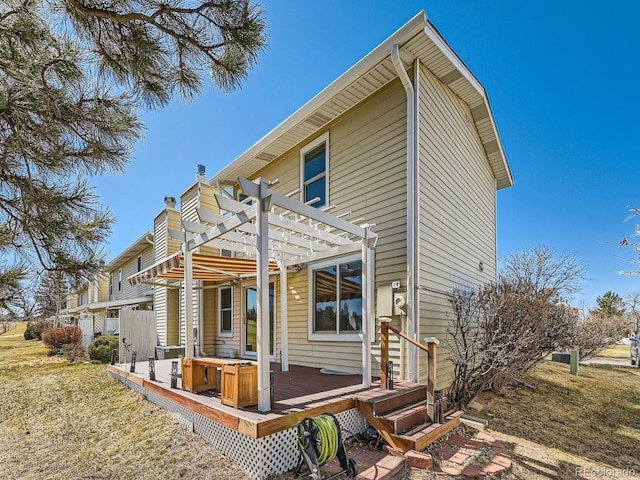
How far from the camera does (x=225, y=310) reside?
458 inches

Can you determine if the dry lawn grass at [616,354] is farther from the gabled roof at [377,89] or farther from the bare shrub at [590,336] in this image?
the gabled roof at [377,89]

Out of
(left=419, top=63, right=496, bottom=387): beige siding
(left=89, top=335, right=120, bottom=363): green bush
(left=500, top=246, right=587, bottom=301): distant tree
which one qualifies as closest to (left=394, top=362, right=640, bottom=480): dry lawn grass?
(left=419, top=63, right=496, bottom=387): beige siding

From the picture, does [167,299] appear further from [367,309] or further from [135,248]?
[367,309]

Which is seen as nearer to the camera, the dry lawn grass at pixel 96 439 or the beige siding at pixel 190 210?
the dry lawn grass at pixel 96 439

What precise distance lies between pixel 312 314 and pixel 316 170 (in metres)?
3.53

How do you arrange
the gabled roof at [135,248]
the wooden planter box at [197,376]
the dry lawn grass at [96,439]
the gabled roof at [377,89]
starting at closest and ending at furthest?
the dry lawn grass at [96,439], the wooden planter box at [197,376], the gabled roof at [377,89], the gabled roof at [135,248]

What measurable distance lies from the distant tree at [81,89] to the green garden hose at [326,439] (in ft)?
10.2

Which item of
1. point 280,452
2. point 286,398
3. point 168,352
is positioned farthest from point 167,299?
point 280,452

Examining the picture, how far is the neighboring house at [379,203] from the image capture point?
6.55 m

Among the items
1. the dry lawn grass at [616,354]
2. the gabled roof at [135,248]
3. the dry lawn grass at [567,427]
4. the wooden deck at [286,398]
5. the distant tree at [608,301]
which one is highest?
the gabled roof at [135,248]

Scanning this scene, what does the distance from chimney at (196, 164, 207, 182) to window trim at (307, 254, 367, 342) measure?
18.9ft

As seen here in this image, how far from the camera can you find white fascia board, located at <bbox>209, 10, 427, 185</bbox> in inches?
243

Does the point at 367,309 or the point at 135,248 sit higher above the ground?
the point at 135,248

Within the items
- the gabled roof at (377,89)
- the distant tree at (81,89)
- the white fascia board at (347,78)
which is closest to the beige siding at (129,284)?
the gabled roof at (377,89)
